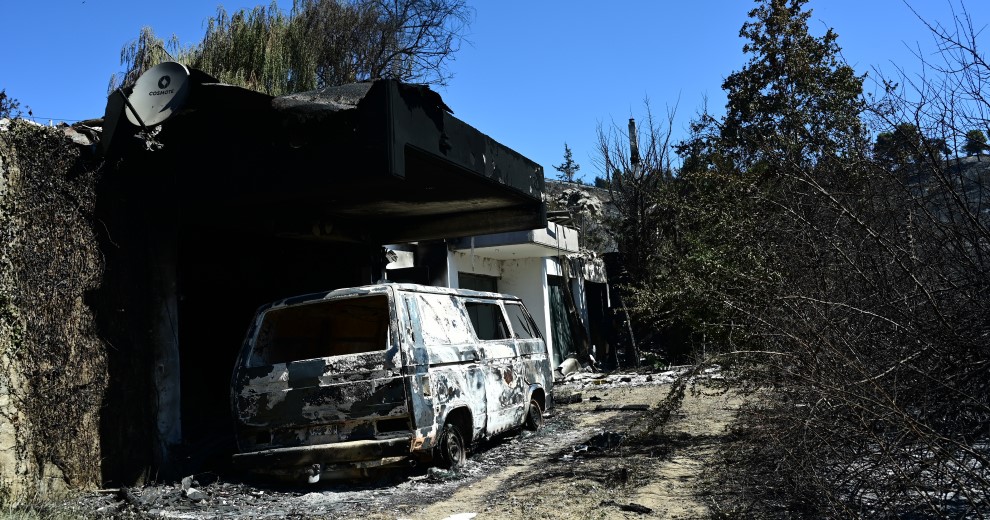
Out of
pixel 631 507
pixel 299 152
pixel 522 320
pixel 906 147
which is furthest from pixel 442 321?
pixel 906 147

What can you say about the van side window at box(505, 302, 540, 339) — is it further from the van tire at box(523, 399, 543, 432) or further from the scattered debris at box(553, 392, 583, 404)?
the scattered debris at box(553, 392, 583, 404)

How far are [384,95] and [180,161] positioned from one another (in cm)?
259

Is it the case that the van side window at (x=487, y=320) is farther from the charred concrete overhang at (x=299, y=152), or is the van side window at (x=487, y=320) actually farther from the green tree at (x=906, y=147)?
the green tree at (x=906, y=147)

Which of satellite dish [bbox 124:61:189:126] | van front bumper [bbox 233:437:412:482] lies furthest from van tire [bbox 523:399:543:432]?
satellite dish [bbox 124:61:189:126]

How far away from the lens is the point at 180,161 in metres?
8.30

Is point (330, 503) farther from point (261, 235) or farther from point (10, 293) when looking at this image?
point (261, 235)

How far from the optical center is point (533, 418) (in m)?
10.1

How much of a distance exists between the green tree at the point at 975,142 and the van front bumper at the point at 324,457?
4720mm

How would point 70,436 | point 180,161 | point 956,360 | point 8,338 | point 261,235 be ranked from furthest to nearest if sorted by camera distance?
point 261,235
point 180,161
point 70,436
point 8,338
point 956,360

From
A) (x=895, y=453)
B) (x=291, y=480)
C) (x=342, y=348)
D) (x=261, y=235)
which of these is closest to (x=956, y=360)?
(x=895, y=453)

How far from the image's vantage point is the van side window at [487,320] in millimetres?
8883

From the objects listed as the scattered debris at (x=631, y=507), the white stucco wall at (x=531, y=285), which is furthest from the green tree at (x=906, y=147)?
the white stucco wall at (x=531, y=285)

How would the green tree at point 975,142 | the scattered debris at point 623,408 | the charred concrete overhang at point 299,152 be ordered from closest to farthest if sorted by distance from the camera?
1. the green tree at point 975,142
2. the charred concrete overhang at point 299,152
3. the scattered debris at point 623,408

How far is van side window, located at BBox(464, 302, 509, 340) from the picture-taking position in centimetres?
888
